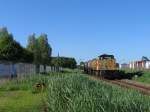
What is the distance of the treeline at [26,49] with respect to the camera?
7094 centimetres

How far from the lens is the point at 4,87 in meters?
34.1

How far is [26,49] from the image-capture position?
84.5 metres

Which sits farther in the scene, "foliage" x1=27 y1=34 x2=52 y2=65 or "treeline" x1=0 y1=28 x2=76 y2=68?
"foliage" x1=27 y1=34 x2=52 y2=65

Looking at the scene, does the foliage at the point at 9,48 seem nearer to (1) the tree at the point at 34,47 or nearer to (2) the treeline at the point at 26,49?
(2) the treeline at the point at 26,49

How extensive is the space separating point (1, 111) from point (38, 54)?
222ft

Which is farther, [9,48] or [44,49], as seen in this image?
[44,49]

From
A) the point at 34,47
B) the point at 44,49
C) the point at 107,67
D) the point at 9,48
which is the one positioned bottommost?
the point at 107,67

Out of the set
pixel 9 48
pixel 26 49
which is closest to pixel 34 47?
pixel 26 49

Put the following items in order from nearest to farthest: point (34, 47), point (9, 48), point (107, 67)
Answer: point (107, 67), point (9, 48), point (34, 47)

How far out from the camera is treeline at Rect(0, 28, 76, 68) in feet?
233

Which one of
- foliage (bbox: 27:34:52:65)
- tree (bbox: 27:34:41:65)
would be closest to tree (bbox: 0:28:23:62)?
foliage (bbox: 27:34:52:65)

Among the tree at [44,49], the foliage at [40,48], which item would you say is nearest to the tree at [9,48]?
the foliage at [40,48]

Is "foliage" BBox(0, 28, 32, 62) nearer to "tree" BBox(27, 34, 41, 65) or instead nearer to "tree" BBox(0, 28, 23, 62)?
"tree" BBox(0, 28, 23, 62)

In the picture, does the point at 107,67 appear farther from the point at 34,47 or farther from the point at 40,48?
the point at 40,48
